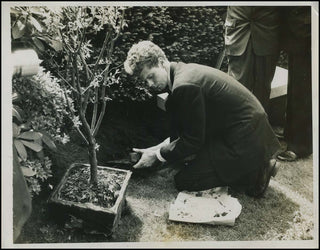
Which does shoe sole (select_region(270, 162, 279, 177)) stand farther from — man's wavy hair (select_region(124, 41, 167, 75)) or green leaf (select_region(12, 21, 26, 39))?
green leaf (select_region(12, 21, 26, 39))

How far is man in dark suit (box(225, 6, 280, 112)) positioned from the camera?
244 centimetres

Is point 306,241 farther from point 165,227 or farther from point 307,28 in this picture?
point 307,28

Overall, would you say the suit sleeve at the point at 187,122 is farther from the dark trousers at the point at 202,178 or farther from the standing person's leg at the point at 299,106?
the standing person's leg at the point at 299,106

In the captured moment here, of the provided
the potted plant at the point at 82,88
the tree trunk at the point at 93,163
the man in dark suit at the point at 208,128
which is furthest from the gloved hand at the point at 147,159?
the tree trunk at the point at 93,163

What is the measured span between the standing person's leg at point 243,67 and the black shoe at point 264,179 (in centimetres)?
50

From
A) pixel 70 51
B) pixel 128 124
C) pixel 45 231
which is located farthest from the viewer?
pixel 128 124

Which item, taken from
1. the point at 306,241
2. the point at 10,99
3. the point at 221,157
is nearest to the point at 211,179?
the point at 221,157

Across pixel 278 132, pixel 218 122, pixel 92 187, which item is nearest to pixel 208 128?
pixel 218 122

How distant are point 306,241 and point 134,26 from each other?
1559mm

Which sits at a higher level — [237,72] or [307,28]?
[307,28]

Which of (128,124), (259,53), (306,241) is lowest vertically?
(306,241)

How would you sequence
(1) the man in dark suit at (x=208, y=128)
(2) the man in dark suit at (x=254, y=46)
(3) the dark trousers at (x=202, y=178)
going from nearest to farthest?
(1) the man in dark suit at (x=208, y=128) → (2) the man in dark suit at (x=254, y=46) → (3) the dark trousers at (x=202, y=178)

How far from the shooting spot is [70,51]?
6.98 ft

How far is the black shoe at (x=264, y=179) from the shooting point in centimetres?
251
